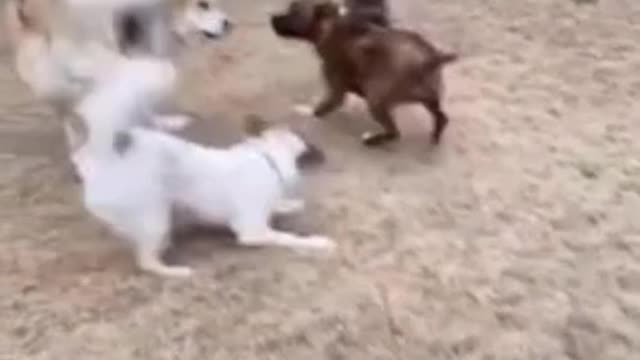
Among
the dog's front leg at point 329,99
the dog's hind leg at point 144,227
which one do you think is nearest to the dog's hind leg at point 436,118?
the dog's front leg at point 329,99

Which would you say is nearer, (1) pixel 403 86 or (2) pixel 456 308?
(2) pixel 456 308

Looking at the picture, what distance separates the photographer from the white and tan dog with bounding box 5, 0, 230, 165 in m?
1.82

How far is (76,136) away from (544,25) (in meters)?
0.84

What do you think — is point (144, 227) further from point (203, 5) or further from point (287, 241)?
point (203, 5)

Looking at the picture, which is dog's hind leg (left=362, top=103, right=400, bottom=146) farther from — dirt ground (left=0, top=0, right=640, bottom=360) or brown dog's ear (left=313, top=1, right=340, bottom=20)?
brown dog's ear (left=313, top=1, right=340, bottom=20)

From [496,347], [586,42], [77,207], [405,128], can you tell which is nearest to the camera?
[496,347]

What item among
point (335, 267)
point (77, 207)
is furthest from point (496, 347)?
point (77, 207)

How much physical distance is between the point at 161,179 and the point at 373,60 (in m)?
0.40

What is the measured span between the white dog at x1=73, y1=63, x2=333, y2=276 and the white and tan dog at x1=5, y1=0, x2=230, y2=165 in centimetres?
7

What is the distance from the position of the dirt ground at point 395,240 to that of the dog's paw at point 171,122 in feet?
0.15

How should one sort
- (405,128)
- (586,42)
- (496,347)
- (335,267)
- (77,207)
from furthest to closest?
(586,42) → (405,128) → (77,207) → (335,267) → (496,347)

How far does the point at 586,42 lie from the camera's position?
2.24 meters

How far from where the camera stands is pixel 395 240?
5.71ft

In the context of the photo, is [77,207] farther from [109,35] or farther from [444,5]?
[444,5]
